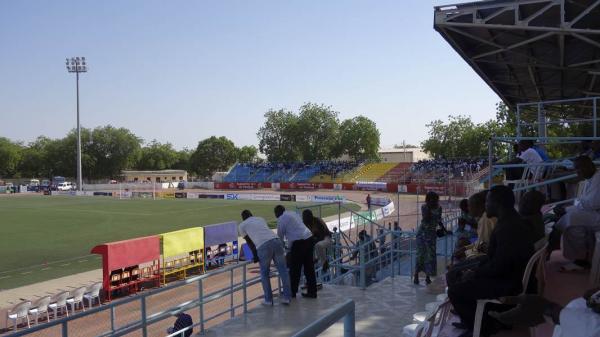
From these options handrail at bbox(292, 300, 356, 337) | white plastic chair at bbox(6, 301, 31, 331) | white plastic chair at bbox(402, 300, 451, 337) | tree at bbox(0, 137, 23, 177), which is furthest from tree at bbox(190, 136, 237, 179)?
handrail at bbox(292, 300, 356, 337)

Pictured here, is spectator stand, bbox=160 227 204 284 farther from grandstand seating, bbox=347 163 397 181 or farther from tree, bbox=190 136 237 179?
tree, bbox=190 136 237 179

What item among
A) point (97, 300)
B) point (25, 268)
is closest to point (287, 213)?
point (97, 300)

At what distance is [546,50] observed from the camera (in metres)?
13.8

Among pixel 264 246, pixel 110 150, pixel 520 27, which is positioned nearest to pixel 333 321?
pixel 264 246

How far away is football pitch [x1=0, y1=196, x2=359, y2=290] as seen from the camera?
821 inches

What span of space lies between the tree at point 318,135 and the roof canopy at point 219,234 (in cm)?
8380

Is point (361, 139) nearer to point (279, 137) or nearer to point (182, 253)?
point (279, 137)

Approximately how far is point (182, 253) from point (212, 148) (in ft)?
333

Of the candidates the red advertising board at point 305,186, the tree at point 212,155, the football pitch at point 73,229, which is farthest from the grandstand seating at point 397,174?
the tree at point 212,155

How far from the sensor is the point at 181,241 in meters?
20.2

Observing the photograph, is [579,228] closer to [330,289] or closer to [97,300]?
[330,289]

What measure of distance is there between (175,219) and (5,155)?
3485 inches

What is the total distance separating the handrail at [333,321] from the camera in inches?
85.4

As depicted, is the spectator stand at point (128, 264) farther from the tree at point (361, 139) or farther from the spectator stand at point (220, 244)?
the tree at point (361, 139)
